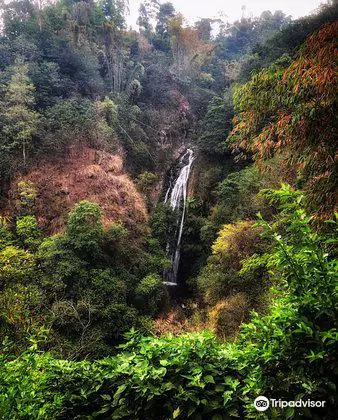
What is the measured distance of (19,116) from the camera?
1345 cm

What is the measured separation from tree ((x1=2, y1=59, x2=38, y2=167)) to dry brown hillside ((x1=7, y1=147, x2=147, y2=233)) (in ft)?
4.67

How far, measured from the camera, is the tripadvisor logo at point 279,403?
158cm

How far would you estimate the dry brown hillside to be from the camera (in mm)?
12539

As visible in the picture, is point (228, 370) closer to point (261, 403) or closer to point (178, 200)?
point (261, 403)

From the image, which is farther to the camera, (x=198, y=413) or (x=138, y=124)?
(x=138, y=124)

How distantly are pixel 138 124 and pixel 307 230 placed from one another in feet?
61.9

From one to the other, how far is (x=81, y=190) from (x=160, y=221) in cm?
406

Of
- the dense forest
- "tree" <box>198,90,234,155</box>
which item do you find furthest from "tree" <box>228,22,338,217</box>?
"tree" <box>198,90,234,155</box>

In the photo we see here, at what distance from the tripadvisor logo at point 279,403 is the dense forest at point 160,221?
0.07 ft

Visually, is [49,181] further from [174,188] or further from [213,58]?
[213,58]

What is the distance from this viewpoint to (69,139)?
48.0 feet

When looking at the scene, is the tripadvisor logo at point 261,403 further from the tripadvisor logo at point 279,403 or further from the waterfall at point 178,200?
the waterfall at point 178,200

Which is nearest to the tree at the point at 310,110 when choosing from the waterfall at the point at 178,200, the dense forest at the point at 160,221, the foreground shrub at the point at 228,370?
the dense forest at the point at 160,221

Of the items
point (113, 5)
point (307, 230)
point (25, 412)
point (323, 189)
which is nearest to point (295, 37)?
point (113, 5)
